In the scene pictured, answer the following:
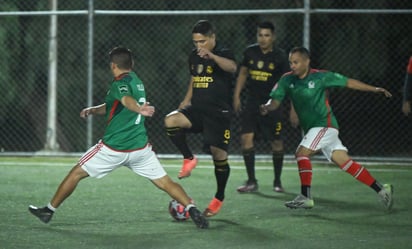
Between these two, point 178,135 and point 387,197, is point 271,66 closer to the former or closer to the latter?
point 178,135

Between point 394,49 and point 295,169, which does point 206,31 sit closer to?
point 295,169

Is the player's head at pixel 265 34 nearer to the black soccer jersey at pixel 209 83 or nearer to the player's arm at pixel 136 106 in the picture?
the black soccer jersey at pixel 209 83

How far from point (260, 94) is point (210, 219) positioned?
9.14 ft

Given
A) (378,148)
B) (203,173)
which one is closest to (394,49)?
(378,148)

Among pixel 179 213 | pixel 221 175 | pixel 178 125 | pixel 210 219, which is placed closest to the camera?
pixel 179 213

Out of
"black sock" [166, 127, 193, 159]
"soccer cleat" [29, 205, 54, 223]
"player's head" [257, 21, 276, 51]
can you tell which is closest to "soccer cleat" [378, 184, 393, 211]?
"black sock" [166, 127, 193, 159]

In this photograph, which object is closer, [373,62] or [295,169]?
[295,169]

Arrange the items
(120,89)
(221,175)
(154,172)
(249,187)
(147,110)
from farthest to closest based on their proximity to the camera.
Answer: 1. (249,187)
2. (221,175)
3. (154,172)
4. (120,89)
5. (147,110)

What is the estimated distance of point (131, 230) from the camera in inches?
327

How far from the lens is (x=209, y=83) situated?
9.62 m

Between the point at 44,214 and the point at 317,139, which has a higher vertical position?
the point at 317,139

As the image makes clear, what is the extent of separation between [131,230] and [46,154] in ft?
23.0

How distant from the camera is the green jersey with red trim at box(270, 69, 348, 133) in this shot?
967 centimetres

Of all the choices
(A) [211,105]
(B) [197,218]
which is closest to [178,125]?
(A) [211,105]
